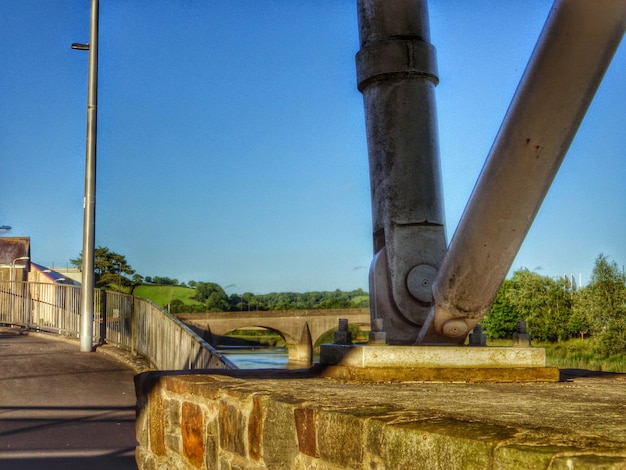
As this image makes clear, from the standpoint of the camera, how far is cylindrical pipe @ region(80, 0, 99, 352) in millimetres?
13844

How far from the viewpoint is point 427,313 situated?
5.24 m

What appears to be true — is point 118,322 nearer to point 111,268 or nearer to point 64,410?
point 64,410

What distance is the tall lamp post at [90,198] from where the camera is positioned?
1385cm

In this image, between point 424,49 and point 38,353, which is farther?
point 38,353

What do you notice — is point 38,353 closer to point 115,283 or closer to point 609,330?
point 609,330

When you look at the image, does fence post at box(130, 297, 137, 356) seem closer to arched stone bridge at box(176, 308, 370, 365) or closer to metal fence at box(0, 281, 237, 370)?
metal fence at box(0, 281, 237, 370)

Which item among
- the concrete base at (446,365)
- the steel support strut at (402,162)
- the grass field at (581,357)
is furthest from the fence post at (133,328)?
the grass field at (581,357)

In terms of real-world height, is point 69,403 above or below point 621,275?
below

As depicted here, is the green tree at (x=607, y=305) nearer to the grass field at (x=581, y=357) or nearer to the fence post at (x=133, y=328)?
the grass field at (x=581, y=357)

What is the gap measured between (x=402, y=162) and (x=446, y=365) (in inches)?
59.3

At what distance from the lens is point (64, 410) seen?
901 cm

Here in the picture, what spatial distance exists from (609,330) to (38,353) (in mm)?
52608

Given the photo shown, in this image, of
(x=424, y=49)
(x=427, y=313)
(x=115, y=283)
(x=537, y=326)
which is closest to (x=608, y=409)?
(x=427, y=313)

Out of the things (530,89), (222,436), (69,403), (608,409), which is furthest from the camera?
(69,403)
